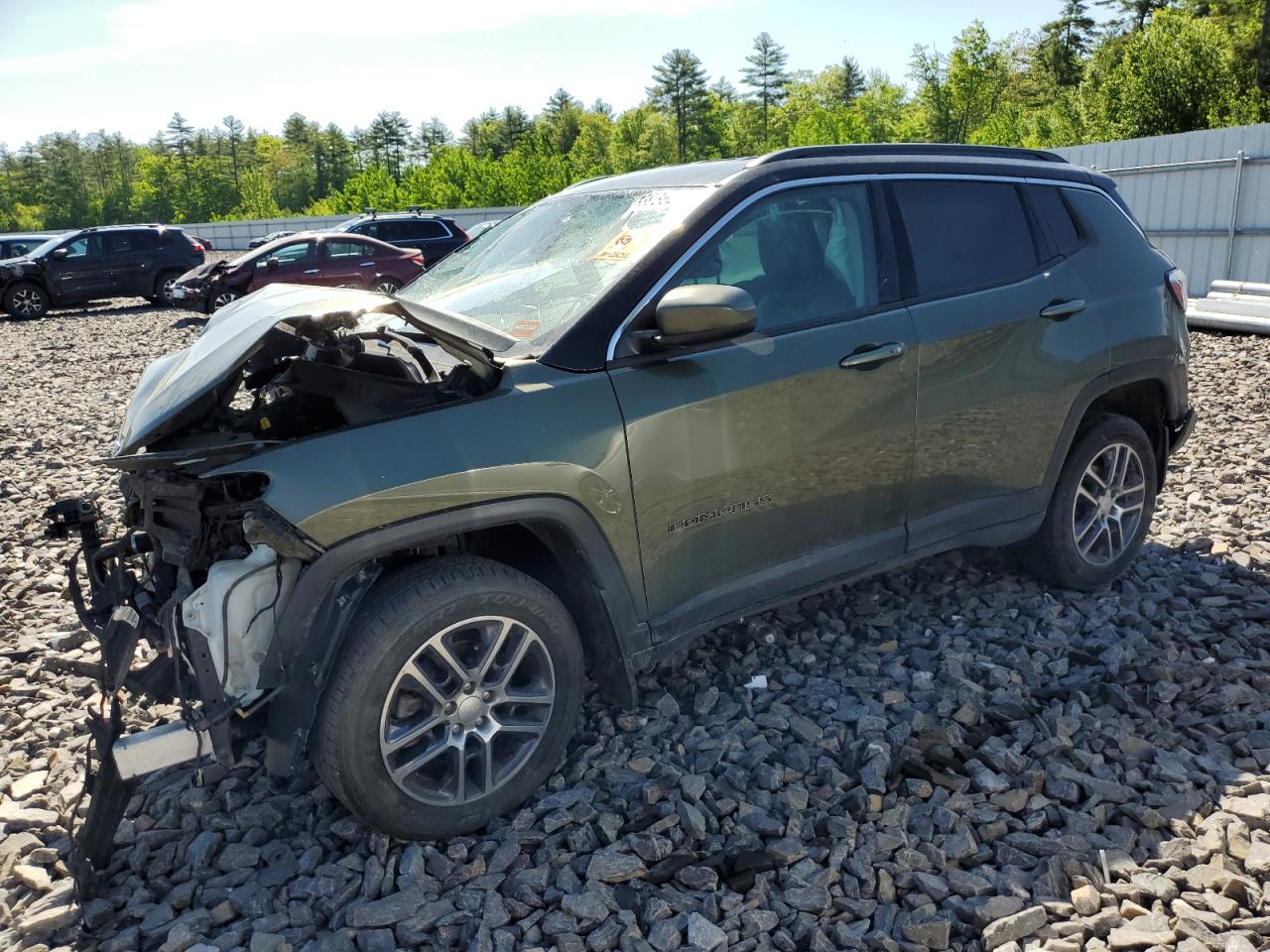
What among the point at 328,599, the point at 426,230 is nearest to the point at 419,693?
the point at 328,599

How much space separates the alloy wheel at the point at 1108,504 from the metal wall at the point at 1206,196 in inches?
484

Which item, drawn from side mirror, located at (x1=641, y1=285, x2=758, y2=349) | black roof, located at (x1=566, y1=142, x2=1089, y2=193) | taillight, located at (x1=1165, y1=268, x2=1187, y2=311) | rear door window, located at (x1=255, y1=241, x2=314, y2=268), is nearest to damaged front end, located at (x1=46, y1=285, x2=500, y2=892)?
side mirror, located at (x1=641, y1=285, x2=758, y2=349)

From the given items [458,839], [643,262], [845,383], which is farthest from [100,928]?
[845,383]

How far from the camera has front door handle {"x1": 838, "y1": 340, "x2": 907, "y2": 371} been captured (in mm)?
3645

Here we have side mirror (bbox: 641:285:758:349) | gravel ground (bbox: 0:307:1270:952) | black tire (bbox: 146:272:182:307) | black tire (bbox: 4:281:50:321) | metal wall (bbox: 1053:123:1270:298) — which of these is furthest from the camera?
black tire (bbox: 146:272:182:307)

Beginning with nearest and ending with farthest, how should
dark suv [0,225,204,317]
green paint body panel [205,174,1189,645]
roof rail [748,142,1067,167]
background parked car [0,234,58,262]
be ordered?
green paint body panel [205,174,1189,645], roof rail [748,142,1067,167], dark suv [0,225,204,317], background parked car [0,234,58,262]

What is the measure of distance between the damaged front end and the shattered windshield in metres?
0.23

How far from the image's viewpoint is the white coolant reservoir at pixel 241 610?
2865 mm

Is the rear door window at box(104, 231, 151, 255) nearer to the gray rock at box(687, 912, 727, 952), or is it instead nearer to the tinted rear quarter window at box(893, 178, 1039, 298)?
the tinted rear quarter window at box(893, 178, 1039, 298)

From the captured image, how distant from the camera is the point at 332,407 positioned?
3.62 m

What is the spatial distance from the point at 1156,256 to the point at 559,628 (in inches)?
131

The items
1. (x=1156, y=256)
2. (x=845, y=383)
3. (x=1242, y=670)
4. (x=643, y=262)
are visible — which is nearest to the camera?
(x=643, y=262)

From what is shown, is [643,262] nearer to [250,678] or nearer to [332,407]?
[332,407]

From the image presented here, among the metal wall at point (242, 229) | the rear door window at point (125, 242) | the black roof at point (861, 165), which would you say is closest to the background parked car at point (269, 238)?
the metal wall at point (242, 229)
